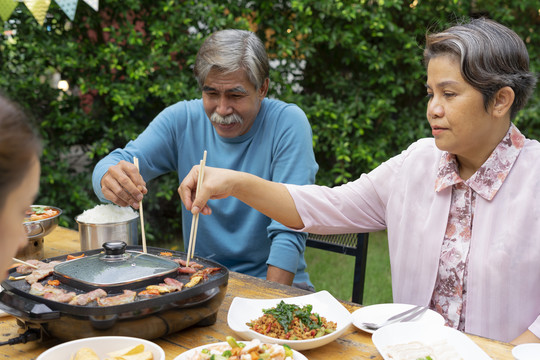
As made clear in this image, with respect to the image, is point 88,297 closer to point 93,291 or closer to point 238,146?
point 93,291

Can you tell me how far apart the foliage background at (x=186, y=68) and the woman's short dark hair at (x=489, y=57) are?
7.93ft

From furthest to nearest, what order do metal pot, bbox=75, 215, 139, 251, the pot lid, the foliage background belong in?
1. the foliage background
2. metal pot, bbox=75, 215, 139, 251
3. the pot lid

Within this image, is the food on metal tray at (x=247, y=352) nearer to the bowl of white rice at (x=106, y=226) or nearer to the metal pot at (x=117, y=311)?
the metal pot at (x=117, y=311)

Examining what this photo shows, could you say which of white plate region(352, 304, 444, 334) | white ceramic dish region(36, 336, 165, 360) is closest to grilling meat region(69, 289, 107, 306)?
white ceramic dish region(36, 336, 165, 360)

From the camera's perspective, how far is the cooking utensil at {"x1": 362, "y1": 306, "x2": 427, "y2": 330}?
5.63ft

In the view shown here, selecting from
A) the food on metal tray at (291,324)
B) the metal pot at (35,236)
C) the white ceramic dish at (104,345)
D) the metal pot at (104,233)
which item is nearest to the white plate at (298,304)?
the food on metal tray at (291,324)

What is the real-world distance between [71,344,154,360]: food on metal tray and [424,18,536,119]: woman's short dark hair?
54.4 inches

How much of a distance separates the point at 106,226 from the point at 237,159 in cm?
89

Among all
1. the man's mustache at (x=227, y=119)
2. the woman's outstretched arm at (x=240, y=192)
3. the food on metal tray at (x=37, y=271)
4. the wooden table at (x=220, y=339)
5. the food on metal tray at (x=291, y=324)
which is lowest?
the wooden table at (x=220, y=339)

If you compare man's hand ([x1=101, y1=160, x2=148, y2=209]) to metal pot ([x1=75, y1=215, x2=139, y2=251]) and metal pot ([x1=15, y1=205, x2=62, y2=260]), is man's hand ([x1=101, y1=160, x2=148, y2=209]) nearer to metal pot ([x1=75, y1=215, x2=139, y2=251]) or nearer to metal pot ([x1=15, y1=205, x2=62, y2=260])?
metal pot ([x1=75, y1=215, x2=139, y2=251])

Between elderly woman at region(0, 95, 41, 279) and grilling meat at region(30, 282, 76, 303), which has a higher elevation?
elderly woman at region(0, 95, 41, 279)

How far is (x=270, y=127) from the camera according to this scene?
2852mm

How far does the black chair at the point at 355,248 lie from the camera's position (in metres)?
2.59

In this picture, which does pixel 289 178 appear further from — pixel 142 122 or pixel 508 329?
pixel 142 122
